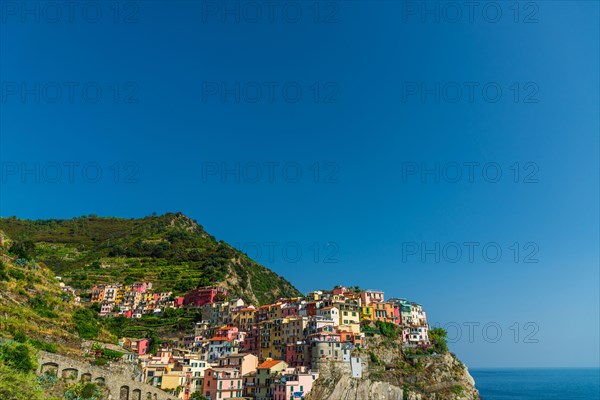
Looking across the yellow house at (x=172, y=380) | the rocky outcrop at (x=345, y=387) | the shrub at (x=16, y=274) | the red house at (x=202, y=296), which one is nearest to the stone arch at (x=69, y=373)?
the yellow house at (x=172, y=380)

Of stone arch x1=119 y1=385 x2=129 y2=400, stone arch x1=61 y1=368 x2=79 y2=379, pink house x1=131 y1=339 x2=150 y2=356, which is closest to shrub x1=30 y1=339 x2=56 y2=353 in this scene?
stone arch x1=61 y1=368 x2=79 y2=379

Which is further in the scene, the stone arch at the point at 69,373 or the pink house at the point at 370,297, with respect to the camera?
the pink house at the point at 370,297

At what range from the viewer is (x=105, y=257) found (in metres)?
126

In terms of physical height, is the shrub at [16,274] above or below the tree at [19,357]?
above

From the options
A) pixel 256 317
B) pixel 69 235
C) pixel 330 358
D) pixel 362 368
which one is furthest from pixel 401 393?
pixel 69 235

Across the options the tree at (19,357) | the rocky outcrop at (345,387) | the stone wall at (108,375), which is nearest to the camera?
the tree at (19,357)

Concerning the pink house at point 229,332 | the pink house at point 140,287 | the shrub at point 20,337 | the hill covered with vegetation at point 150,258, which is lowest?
the shrub at point 20,337

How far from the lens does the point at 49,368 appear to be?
40406 millimetres

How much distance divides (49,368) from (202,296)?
189ft

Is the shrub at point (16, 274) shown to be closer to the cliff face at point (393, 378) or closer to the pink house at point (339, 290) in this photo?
the cliff face at point (393, 378)

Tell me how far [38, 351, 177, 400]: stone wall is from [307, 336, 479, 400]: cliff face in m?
22.0

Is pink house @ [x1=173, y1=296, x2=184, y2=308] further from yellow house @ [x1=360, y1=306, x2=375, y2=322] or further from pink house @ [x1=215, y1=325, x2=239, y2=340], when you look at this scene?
yellow house @ [x1=360, y1=306, x2=375, y2=322]

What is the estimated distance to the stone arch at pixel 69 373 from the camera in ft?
135

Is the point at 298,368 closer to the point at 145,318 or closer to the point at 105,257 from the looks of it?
the point at 145,318
